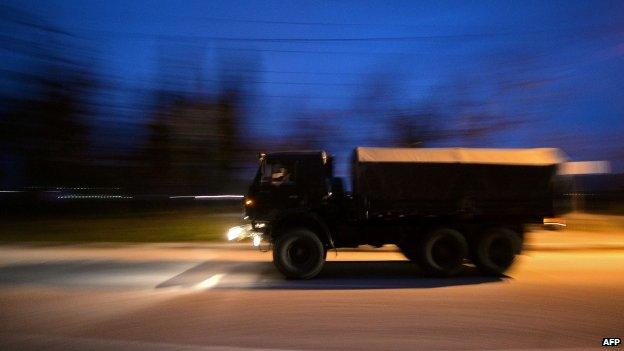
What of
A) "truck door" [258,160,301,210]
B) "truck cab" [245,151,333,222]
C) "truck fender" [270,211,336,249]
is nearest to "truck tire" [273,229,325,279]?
"truck fender" [270,211,336,249]

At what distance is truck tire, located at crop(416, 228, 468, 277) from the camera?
1027 centimetres

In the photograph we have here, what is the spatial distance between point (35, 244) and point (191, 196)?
1196cm

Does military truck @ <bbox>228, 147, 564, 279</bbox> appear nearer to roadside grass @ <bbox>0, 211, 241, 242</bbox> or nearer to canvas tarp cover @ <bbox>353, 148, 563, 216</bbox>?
canvas tarp cover @ <bbox>353, 148, 563, 216</bbox>

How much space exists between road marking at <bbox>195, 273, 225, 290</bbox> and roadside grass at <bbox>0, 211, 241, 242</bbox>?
460 centimetres

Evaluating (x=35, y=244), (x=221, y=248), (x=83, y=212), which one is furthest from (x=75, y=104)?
(x=221, y=248)

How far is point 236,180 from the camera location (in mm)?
27641

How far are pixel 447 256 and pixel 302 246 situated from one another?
2740 millimetres

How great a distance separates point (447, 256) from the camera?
A: 10367 millimetres

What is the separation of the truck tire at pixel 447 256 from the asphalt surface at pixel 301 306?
0.29 m

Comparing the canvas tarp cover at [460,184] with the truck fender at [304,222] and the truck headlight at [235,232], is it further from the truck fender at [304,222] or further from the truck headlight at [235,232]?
the truck headlight at [235,232]

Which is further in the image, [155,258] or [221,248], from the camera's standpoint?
[221,248]

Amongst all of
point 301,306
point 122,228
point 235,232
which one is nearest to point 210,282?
point 235,232

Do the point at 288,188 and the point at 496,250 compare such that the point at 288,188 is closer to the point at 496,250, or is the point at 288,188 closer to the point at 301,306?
the point at 301,306

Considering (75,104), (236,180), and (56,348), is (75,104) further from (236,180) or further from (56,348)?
(56,348)
